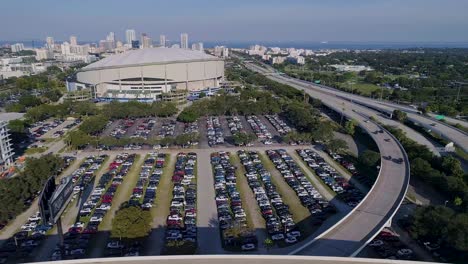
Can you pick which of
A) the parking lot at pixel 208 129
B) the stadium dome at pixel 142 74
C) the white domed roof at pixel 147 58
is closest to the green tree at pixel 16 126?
the parking lot at pixel 208 129

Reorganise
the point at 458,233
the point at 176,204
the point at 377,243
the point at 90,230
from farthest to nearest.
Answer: the point at 176,204 → the point at 90,230 → the point at 377,243 → the point at 458,233

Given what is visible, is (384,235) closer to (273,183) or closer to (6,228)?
(273,183)

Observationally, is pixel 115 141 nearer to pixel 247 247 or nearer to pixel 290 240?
pixel 247 247

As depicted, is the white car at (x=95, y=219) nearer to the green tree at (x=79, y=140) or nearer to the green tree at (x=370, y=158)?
the green tree at (x=79, y=140)

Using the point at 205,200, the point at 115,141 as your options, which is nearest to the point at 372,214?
the point at 205,200

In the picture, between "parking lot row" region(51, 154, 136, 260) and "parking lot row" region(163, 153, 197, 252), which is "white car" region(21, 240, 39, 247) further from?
"parking lot row" region(163, 153, 197, 252)
